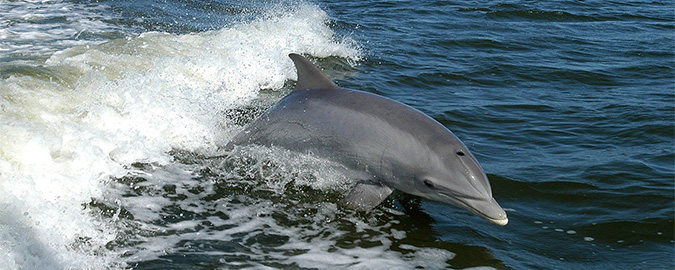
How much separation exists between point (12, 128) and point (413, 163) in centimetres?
430

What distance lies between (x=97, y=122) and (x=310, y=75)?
279 cm

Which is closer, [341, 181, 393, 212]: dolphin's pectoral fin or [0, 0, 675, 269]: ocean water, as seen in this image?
[0, 0, 675, 269]: ocean water

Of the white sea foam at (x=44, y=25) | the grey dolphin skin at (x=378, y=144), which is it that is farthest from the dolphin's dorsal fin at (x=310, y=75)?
the white sea foam at (x=44, y=25)

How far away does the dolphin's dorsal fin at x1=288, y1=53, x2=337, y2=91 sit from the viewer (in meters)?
7.37

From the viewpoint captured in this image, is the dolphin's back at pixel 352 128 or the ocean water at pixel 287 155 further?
the dolphin's back at pixel 352 128

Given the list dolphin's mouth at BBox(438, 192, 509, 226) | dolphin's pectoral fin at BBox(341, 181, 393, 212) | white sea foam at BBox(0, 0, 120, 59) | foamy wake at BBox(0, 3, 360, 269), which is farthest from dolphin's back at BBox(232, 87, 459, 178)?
white sea foam at BBox(0, 0, 120, 59)

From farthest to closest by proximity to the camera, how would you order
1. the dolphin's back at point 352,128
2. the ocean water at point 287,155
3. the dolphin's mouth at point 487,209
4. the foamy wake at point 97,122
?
the dolphin's back at point 352,128, the dolphin's mouth at point 487,209, the ocean water at point 287,155, the foamy wake at point 97,122

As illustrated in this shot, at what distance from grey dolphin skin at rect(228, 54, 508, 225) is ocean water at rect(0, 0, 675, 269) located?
24cm

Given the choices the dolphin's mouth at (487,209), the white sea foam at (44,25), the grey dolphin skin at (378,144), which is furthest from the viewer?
the white sea foam at (44,25)

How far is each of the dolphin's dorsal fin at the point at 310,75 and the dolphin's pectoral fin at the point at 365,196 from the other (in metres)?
1.28

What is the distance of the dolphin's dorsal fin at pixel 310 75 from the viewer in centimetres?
737

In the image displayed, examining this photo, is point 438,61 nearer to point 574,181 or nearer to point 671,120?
point 671,120

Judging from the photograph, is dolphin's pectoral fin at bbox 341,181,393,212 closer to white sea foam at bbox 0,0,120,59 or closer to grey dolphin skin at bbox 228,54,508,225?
grey dolphin skin at bbox 228,54,508,225

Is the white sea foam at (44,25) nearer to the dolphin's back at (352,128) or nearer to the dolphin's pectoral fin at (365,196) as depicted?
the dolphin's back at (352,128)
